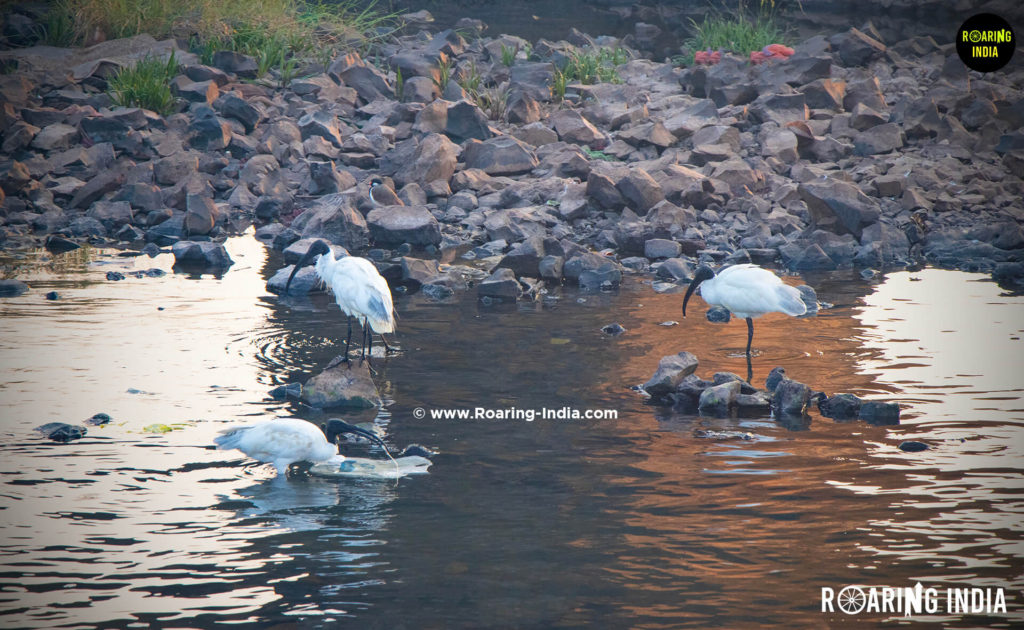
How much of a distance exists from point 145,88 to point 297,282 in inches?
273

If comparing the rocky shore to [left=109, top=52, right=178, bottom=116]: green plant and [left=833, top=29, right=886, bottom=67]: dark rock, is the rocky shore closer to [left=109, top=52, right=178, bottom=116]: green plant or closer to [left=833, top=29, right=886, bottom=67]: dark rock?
[left=833, top=29, right=886, bottom=67]: dark rock

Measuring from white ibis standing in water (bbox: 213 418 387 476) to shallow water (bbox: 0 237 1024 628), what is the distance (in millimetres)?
153

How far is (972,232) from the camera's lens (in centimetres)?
1127

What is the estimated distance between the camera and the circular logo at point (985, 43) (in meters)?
15.7

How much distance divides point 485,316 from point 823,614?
16.9 ft

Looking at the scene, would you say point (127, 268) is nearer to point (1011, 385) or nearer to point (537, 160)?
point (537, 160)

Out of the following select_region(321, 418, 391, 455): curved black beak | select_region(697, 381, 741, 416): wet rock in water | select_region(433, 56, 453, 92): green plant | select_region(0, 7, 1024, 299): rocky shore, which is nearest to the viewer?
select_region(321, 418, 391, 455): curved black beak

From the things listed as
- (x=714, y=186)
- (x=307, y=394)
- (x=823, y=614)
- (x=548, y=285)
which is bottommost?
(x=823, y=614)

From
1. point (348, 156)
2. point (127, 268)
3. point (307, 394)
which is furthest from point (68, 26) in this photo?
point (307, 394)

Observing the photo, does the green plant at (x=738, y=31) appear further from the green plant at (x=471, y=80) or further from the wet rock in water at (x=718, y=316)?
the wet rock in water at (x=718, y=316)

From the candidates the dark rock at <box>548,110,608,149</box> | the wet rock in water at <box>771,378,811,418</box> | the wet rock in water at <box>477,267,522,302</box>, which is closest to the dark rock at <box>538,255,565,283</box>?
the wet rock in water at <box>477,267,522,302</box>

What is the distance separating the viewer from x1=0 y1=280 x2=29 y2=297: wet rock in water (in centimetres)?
938

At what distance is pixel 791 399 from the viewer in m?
6.31

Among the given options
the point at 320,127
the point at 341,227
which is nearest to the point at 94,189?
the point at 320,127
